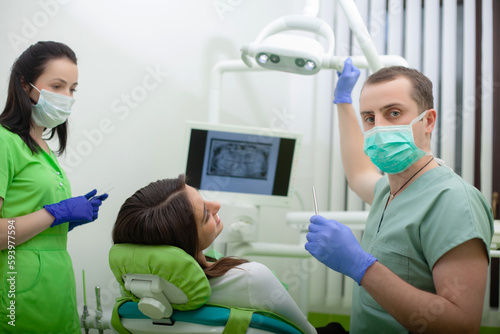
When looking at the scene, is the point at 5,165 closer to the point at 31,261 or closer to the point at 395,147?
the point at 31,261

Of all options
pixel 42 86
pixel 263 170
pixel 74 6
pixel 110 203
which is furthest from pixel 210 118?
pixel 42 86

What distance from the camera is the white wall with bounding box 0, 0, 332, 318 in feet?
5.99

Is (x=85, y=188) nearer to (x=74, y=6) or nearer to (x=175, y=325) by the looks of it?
(x=74, y=6)

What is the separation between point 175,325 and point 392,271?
58cm

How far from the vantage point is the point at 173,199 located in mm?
1114

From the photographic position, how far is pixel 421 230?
3.48ft

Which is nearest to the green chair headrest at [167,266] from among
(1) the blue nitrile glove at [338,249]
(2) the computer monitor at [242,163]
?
(1) the blue nitrile glove at [338,249]

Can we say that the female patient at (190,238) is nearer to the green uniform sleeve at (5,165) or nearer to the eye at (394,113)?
the green uniform sleeve at (5,165)

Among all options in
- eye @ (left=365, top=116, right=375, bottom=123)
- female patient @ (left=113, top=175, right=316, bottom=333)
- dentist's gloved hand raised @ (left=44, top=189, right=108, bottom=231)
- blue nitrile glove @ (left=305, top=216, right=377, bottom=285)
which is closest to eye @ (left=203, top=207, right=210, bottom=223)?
female patient @ (left=113, top=175, right=316, bottom=333)

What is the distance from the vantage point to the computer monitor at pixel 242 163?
6.86 ft

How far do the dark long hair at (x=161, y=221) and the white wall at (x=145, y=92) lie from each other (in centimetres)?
86

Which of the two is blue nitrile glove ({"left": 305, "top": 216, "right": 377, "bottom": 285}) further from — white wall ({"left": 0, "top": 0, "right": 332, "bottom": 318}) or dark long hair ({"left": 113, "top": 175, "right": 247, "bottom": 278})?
white wall ({"left": 0, "top": 0, "right": 332, "bottom": 318})

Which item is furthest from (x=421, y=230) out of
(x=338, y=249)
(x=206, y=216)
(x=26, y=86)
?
(x=26, y=86)

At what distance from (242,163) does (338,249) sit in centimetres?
113
